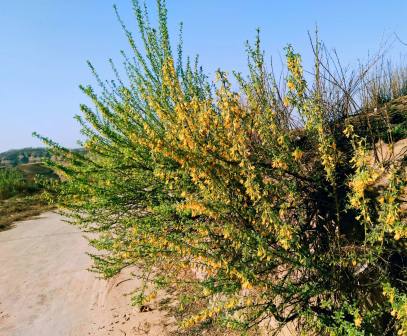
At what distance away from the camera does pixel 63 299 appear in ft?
23.7

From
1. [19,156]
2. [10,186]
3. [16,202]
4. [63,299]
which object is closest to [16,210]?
[16,202]

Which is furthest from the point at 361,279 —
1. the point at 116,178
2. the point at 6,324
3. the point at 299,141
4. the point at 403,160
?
the point at 6,324

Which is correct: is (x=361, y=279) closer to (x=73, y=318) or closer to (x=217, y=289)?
(x=217, y=289)

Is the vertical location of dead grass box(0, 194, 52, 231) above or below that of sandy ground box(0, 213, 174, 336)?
above

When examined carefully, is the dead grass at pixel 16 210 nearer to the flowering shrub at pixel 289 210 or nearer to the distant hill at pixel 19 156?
the flowering shrub at pixel 289 210

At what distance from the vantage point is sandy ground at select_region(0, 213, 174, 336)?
5859mm

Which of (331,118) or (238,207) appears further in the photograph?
(331,118)

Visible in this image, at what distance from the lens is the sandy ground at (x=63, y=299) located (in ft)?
19.2

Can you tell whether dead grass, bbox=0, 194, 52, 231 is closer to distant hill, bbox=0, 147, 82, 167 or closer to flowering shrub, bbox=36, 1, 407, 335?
flowering shrub, bbox=36, 1, 407, 335

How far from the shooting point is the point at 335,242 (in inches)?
127

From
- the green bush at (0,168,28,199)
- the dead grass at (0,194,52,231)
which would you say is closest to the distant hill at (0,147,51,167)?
the green bush at (0,168,28,199)

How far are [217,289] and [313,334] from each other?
859mm

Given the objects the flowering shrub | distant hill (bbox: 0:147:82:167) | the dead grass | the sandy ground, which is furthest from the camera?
distant hill (bbox: 0:147:82:167)

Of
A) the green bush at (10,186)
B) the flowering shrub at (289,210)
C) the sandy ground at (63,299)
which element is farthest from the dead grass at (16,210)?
the flowering shrub at (289,210)
